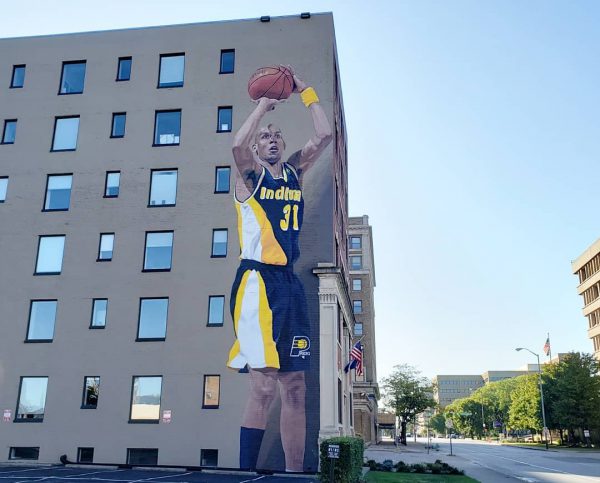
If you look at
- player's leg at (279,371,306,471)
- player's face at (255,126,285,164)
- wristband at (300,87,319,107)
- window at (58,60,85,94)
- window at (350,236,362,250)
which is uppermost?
window at (350,236,362,250)

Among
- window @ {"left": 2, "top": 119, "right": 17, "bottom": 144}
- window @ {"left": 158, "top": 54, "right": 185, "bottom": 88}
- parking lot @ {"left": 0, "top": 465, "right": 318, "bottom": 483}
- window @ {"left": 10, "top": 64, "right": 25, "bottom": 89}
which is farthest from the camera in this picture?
window @ {"left": 10, "top": 64, "right": 25, "bottom": 89}

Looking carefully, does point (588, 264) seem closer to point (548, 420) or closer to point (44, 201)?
point (548, 420)

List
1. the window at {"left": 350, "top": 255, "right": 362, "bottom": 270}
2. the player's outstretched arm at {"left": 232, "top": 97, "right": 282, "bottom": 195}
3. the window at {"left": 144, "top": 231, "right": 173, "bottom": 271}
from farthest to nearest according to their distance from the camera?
1. the window at {"left": 350, "top": 255, "right": 362, "bottom": 270}
2. the player's outstretched arm at {"left": 232, "top": 97, "right": 282, "bottom": 195}
3. the window at {"left": 144, "top": 231, "right": 173, "bottom": 271}

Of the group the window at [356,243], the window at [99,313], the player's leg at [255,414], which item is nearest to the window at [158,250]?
the window at [99,313]

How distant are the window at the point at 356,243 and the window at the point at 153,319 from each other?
5753 cm

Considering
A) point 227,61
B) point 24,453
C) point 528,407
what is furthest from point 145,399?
point 528,407

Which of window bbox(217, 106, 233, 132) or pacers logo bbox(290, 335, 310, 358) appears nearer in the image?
pacers logo bbox(290, 335, 310, 358)

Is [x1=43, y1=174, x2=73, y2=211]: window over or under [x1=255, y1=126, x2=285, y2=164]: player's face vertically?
under

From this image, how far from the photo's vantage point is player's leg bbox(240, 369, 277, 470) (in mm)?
27203

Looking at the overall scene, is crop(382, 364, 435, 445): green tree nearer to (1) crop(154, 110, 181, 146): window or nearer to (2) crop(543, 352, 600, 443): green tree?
(2) crop(543, 352, 600, 443): green tree

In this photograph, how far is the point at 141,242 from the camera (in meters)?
31.3

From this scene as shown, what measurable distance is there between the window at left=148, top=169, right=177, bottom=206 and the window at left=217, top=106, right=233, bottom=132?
12.3 ft

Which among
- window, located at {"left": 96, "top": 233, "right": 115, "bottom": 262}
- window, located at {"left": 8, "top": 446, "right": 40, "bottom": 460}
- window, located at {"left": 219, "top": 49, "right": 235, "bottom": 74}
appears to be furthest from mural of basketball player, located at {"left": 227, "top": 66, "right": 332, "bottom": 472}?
window, located at {"left": 8, "top": 446, "right": 40, "bottom": 460}

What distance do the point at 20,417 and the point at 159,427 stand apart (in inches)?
303
